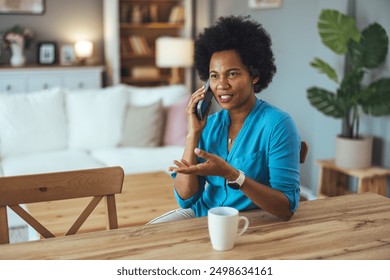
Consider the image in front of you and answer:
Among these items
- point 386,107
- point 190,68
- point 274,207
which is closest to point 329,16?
point 386,107

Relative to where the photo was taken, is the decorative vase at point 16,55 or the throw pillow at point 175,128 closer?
the throw pillow at point 175,128

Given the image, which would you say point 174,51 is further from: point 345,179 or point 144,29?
point 345,179

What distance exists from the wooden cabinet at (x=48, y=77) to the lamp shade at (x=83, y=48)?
299 mm


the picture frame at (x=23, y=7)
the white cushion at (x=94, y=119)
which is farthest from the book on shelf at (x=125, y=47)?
the white cushion at (x=94, y=119)

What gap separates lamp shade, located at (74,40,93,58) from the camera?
5.89 meters

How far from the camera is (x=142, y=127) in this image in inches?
152

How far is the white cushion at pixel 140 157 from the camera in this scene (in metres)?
3.48

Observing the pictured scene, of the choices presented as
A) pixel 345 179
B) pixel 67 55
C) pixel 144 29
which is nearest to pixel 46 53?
pixel 67 55

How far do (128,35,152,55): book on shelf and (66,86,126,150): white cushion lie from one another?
2.26 meters

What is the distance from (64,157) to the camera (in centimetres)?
354

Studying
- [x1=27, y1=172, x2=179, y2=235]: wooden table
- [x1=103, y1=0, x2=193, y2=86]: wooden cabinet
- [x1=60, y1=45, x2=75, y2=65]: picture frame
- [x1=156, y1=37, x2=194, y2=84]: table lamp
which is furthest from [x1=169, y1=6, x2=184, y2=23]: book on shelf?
[x1=27, y1=172, x2=179, y2=235]: wooden table

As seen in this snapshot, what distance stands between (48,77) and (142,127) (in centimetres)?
215

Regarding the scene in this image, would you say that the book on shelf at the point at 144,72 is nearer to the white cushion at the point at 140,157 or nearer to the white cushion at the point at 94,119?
the white cushion at the point at 94,119

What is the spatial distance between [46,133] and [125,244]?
270 centimetres
